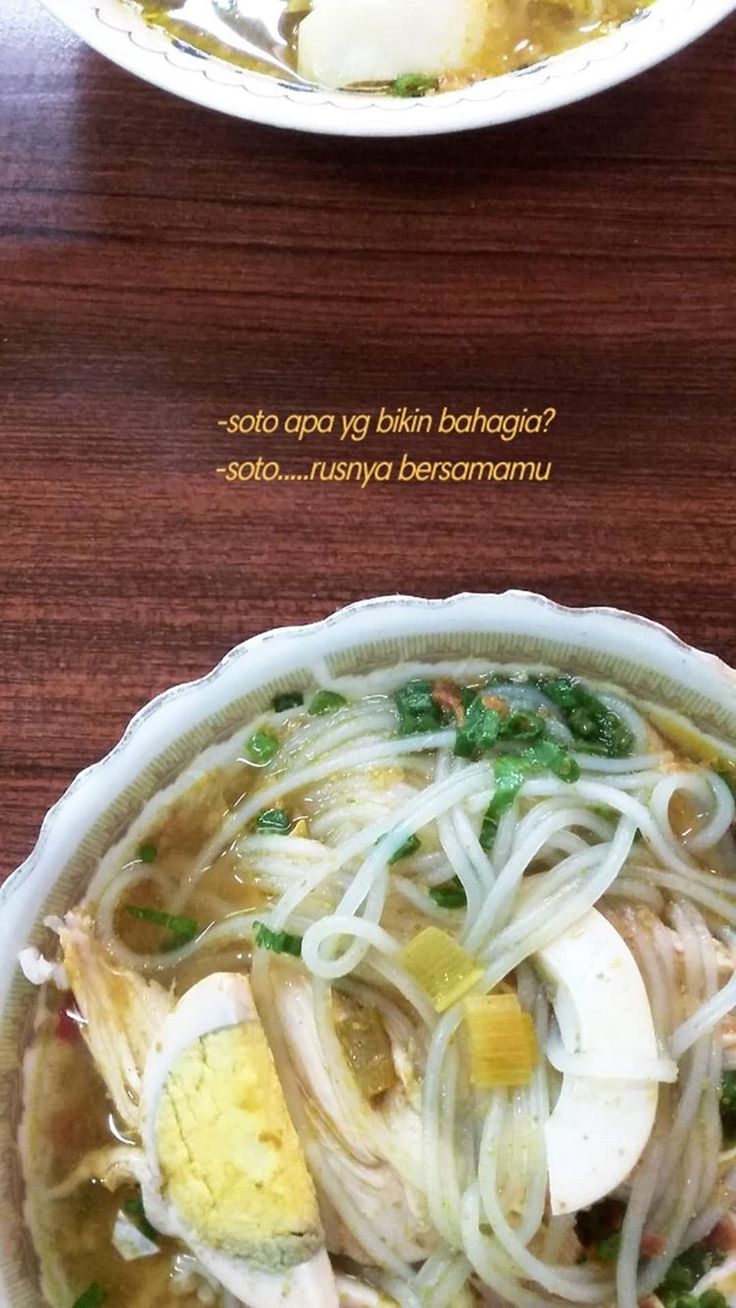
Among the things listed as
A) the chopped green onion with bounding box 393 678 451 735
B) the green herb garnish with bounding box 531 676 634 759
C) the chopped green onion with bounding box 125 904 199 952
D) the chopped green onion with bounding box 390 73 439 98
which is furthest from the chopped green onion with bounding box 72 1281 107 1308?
the chopped green onion with bounding box 390 73 439 98

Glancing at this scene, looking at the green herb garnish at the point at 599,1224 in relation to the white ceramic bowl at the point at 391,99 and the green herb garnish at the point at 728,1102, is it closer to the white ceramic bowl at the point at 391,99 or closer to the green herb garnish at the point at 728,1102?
the green herb garnish at the point at 728,1102

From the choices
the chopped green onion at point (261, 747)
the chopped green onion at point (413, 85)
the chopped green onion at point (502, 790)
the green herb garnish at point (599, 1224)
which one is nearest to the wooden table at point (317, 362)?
the chopped green onion at point (413, 85)

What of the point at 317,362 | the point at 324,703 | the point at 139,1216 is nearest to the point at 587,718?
the point at 324,703

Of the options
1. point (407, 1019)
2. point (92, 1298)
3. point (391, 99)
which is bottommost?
point (92, 1298)

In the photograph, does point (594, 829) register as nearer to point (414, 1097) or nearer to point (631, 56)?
point (414, 1097)

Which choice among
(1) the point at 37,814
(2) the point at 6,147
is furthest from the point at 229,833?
(2) the point at 6,147

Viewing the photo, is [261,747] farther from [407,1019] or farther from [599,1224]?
[599,1224]

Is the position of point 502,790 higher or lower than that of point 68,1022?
higher

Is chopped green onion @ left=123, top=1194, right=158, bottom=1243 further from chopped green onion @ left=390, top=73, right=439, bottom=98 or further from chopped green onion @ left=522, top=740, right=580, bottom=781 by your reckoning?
chopped green onion @ left=390, top=73, right=439, bottom=98
